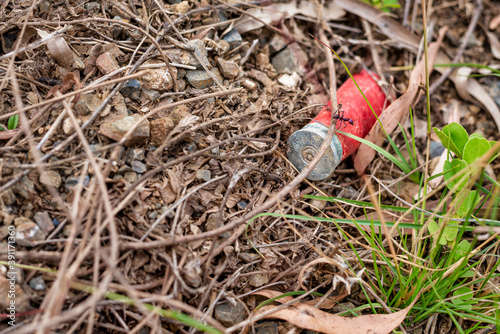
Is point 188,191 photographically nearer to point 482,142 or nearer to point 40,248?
point 40,248

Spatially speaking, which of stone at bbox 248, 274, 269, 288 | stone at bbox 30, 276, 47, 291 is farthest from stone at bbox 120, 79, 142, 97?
stone at bbox 248, 274, 269, 288

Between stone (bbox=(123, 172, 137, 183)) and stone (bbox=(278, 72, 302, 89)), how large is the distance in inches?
43.0

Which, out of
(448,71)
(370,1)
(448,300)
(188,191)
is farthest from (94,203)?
(448,71)

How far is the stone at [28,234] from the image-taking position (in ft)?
4.84

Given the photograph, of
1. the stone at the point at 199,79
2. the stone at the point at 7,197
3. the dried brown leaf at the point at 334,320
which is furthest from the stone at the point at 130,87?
the dried brown leaf at the point at 334,320

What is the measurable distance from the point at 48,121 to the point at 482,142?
81.3 inches

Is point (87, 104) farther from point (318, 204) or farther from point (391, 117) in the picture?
point (391, 117)

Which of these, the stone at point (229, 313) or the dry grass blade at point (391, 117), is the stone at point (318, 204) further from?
the stone at point (229, 313)

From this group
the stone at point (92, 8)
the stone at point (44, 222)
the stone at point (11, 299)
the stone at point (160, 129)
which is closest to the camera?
the stone at point (11, 299)

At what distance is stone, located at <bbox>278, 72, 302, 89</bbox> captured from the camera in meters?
2.27

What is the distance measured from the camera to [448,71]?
2666mm

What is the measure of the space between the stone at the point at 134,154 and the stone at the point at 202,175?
0.27 m

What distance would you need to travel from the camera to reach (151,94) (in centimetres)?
186

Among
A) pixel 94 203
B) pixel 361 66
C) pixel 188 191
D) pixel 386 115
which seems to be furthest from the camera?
pixel 361 66
